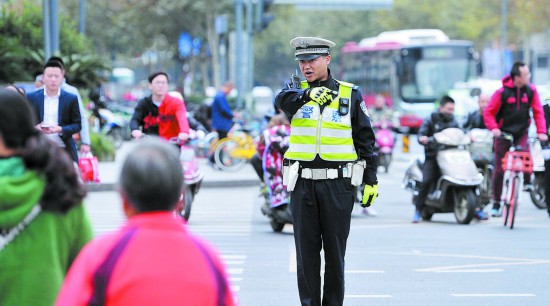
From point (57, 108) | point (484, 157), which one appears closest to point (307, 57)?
point (57, 108)

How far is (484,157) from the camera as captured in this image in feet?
57.4

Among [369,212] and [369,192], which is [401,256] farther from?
[369,212]

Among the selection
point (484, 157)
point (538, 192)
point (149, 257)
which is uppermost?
point (149, 257)

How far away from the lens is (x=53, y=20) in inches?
937

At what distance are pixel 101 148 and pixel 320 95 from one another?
818 inches

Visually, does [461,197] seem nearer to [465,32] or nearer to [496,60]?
[496,60]

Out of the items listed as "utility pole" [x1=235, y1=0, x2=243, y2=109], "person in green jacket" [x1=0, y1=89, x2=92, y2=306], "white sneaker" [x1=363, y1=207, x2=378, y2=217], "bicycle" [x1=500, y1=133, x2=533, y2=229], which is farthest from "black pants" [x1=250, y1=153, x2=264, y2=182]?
"utility pole" [x1=235, y1=0, x2=243, y2=109]

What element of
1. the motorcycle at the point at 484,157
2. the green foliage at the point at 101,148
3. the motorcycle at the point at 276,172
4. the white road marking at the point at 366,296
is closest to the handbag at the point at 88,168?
the motorcycle at the point at 276,172

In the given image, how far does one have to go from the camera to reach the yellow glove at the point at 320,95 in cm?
771

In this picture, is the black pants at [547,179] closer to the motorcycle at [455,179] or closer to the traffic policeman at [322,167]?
the motorcycle at [455,179]

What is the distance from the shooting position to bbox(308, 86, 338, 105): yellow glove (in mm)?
7707

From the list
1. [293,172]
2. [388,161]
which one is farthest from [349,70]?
[293,172]

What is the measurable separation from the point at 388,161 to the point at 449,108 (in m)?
10.9

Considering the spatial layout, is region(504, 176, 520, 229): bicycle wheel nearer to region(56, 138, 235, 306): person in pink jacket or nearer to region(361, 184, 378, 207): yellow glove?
region(361, 184, 378, 207): yellow glove
